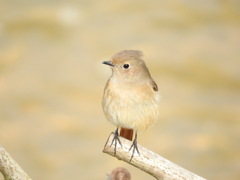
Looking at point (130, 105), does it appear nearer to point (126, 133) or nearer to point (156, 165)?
point (126, 133)

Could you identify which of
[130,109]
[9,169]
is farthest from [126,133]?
[9,169]

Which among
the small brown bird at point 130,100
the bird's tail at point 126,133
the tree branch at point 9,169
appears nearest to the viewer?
the tree branch at point 9,169

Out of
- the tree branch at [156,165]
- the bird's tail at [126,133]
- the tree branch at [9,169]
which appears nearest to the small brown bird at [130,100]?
the bird's tail at [126,133]

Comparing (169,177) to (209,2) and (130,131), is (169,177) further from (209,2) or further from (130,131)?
(209,2)

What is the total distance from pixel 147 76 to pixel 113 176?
86cm

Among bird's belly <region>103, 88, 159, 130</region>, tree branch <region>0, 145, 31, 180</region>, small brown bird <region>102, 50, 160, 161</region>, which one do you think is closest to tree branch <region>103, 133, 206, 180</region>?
small brown bird <region>102, 50, 160, 161</region>

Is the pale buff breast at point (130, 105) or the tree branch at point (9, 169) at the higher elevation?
the pale buff breast at point (130, 105)

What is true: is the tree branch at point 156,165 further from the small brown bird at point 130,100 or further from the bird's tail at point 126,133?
the bird's tail at point 126,133

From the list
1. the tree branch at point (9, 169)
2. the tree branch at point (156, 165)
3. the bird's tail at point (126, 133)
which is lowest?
the tree branch at point (9, 169)

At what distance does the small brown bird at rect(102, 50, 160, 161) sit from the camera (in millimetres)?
2393

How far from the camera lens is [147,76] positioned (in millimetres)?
2471

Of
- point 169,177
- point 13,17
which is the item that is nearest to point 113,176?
point 169,177

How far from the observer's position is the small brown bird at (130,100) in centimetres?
239

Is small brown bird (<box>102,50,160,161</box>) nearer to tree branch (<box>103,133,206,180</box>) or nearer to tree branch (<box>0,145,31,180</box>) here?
tree branch (<box>103,133,206,180</box>)
